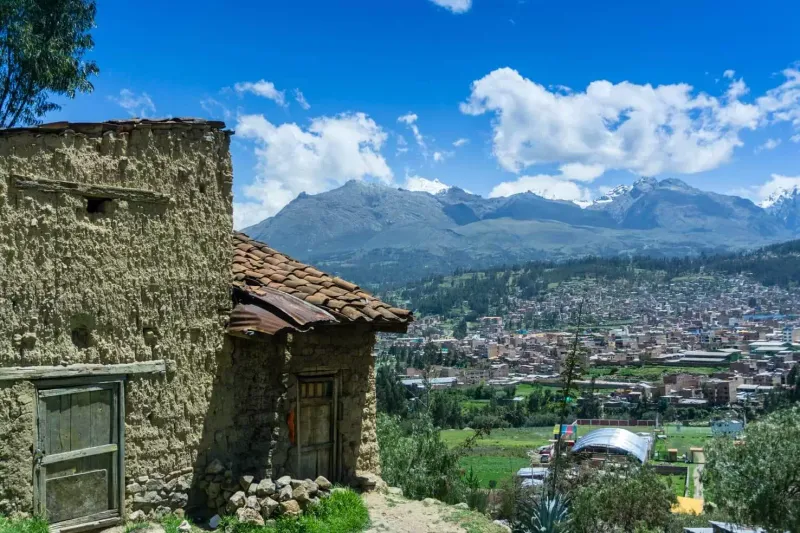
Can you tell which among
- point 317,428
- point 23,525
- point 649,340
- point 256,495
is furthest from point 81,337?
point 649,340

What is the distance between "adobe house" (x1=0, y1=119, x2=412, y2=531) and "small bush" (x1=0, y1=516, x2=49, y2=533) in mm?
130

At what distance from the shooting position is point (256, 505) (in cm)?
835

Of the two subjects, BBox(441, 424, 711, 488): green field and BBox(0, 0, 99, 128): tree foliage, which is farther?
BBox(441, 424, 711, 488): green field

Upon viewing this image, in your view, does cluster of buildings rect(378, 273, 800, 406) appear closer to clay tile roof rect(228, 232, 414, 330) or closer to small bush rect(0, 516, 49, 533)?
clay tile roof rect(228, 232, 414, 330)

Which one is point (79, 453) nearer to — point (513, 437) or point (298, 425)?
point (298, 425)

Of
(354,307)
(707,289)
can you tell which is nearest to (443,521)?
(354,307)

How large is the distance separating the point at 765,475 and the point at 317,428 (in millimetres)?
6899

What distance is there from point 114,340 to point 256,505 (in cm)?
253

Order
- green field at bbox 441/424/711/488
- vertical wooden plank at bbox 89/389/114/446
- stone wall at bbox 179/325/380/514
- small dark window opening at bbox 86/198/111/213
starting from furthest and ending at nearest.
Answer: green field at bbox 441/424/711/488, stone wall at bbox 179/325/380/514, small dark window opening at bbox 86/198/111/213, vertical wooden plank at bbox 89/389/114/446

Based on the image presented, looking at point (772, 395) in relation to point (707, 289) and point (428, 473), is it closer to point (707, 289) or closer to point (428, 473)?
point (428, 473)

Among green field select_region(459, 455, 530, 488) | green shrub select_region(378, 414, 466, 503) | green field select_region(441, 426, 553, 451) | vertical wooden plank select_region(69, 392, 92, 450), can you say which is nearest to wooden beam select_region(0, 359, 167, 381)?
vertical wooden plank select_region(69, 392, 92, 450)

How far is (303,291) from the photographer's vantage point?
33.1ft

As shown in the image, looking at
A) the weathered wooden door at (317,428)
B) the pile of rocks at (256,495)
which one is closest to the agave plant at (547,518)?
the weathered wooden door at (317,428)

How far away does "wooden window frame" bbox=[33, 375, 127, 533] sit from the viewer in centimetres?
735
